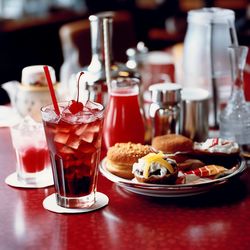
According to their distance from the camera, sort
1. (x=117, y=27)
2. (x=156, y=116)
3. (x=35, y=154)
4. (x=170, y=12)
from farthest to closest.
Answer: (x=170, y=12) < (x=117, y=27) < (x=156, y=116) < (x=35, y=154)

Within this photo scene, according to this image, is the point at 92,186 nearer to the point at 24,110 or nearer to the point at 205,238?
the point at 205,238

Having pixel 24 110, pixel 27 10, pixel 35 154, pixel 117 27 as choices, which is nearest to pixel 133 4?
pixel 27 10

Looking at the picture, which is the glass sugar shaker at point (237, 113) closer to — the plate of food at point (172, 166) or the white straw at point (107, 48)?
the plate of food at point (172, 166)

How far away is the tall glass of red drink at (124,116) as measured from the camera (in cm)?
154

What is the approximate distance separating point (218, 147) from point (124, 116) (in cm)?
25

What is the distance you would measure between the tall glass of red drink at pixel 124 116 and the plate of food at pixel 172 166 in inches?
3.5

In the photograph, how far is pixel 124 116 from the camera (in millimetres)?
1546

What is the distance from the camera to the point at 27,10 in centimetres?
501

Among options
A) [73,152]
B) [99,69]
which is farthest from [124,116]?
[73,152]

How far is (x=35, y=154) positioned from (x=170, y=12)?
415cm

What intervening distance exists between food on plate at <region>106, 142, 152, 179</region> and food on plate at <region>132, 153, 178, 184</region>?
56mm

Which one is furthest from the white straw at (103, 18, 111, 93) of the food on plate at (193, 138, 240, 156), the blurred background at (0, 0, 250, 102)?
the blurred background at (0, 0, 250, 102)

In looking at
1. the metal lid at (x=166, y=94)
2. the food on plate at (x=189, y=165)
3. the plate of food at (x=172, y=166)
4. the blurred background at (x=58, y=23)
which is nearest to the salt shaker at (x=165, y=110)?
the metal lid at (x=166, y=94)

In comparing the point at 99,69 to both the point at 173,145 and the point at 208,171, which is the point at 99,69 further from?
the point at 208,171
